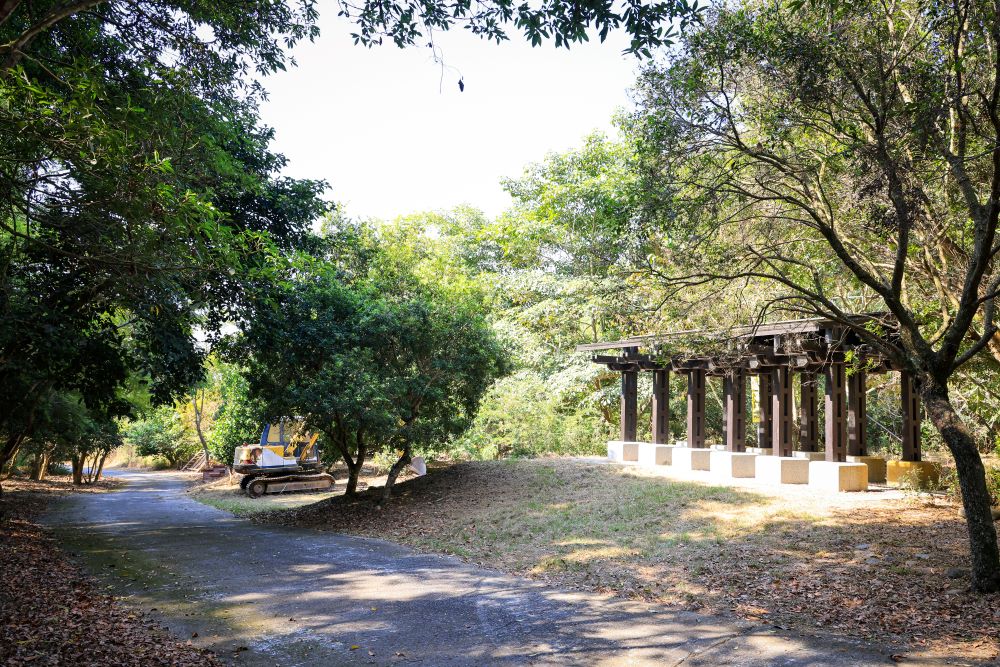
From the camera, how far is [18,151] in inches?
239

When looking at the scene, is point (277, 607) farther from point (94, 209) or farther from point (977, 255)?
point (977, 255)

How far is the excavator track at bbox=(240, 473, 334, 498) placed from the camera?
23.7 m

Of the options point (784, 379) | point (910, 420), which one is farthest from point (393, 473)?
point (910, 420)

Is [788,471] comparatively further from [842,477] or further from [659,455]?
[659,455]

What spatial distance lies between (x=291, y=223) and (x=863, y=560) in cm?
1218

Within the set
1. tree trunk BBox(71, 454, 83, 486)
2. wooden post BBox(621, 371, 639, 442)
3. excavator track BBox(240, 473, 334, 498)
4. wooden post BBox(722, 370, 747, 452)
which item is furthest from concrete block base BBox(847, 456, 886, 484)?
tree trunk BBox(71, 454, 83, 486)

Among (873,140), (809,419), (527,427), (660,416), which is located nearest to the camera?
(873,140)

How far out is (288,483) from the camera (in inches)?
945

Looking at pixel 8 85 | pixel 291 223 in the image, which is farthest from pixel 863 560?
pixel 291 223

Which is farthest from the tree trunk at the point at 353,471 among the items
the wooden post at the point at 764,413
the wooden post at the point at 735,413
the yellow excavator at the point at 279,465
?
the wooden post at the point at 764,413

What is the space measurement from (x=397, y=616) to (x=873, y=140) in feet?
24.9

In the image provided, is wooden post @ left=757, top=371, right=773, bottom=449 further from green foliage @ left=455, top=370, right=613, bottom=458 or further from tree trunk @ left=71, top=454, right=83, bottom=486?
tree trunk @ left=71, top=454, right=83, bottom=486

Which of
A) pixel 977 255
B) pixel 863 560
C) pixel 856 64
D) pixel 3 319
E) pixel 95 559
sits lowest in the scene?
pixel 95 559

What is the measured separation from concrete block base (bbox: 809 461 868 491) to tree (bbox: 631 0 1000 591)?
11.1ft
